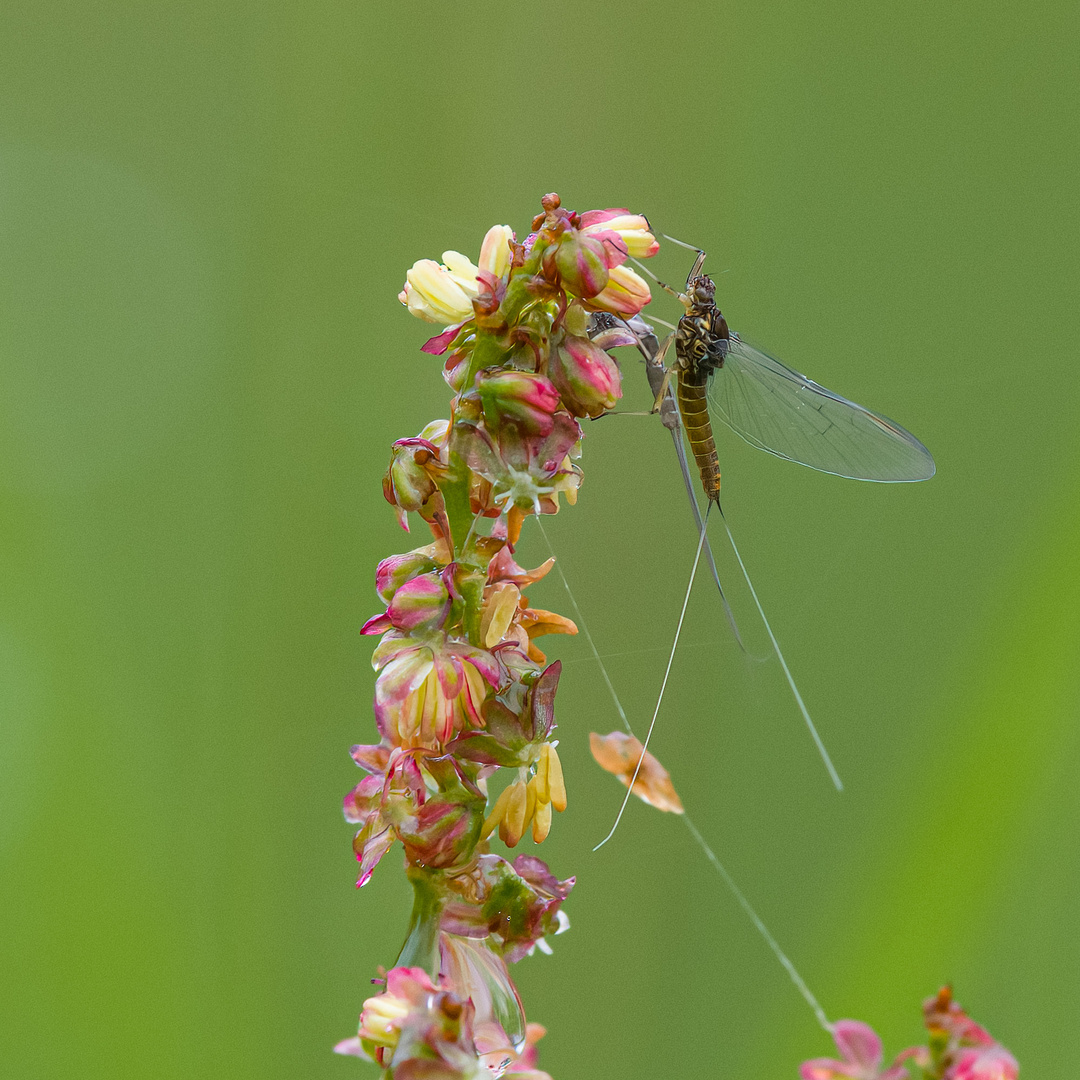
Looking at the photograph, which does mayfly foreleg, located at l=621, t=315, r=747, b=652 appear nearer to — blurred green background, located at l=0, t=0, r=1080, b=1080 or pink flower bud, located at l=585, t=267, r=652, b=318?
pink flower bud, located at l=585, t=267, r=652, b=318

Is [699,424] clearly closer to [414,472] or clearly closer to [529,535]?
[414,472]

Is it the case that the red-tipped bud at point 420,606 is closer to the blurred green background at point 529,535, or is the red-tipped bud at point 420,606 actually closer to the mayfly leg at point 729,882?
the mayfly leg at point 729,882

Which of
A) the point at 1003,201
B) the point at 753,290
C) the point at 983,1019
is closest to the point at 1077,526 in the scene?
the point at 983,1019

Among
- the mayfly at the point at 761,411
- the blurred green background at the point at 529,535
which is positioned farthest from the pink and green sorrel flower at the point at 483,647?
the blurred green background at the point at 529,535

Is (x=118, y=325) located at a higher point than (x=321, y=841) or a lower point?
higher

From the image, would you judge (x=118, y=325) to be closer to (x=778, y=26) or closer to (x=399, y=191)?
(x=399, y=191)

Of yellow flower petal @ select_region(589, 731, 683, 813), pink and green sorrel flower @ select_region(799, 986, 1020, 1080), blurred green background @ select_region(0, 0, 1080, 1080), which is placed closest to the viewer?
pink and green sorrel flower @ select_region(799, 986, 1020, 1080)

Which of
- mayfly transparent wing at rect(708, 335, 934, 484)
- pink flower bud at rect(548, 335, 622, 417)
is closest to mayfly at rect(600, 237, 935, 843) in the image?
mayfly transparent wing at rect(708, 335, 934, 484)
